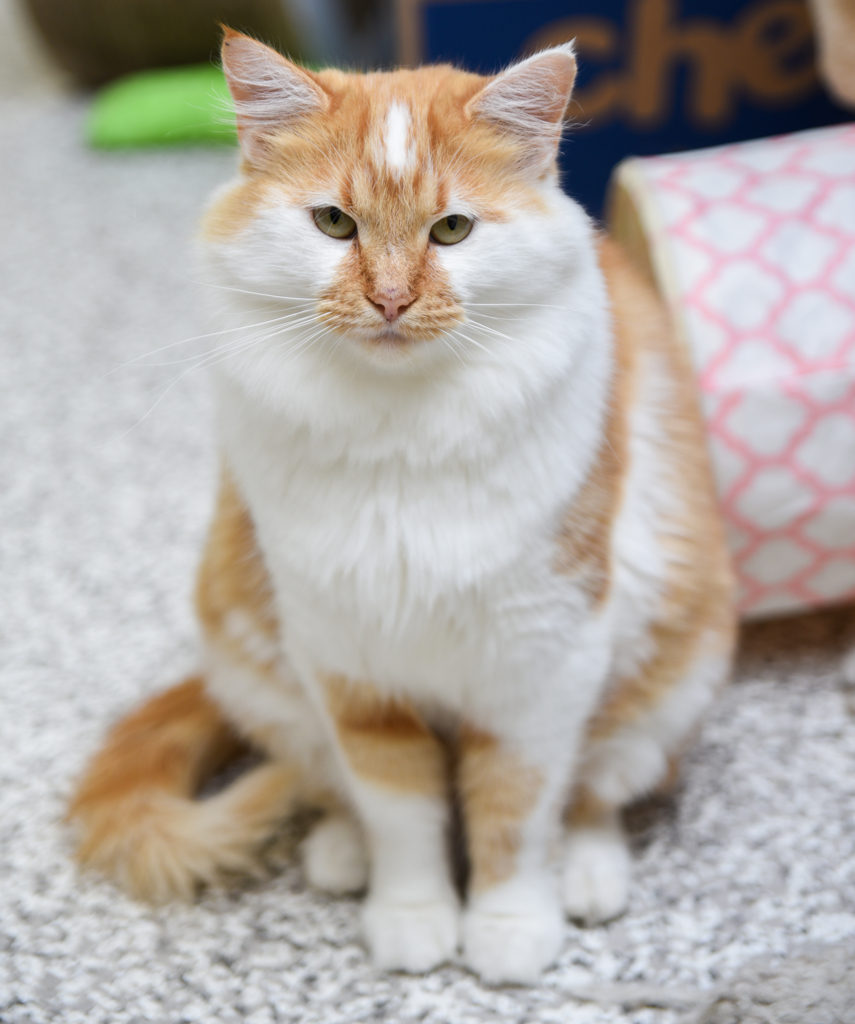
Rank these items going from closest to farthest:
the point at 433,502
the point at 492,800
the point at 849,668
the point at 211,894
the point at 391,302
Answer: the point at 391,302 → the point at 433,502 → the point at 492,800 → the point at 211,894 → the point at 849,668

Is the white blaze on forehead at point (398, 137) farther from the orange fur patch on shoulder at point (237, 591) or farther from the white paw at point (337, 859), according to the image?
the white paw at point (337, 859)

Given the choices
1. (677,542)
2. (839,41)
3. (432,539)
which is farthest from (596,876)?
(839,41)

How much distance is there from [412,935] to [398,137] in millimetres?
812

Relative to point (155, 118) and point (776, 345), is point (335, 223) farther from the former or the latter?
point (155, 118)

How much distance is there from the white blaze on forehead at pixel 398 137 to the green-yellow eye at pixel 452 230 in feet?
0.19

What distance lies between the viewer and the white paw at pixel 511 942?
1.02 meters

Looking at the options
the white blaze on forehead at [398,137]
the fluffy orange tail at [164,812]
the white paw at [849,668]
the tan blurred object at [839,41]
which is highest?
the white blaze on forehead at [398,137]

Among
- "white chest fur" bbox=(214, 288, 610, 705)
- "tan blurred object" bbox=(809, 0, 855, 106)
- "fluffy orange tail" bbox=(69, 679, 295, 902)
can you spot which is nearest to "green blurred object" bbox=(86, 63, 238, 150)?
"tan blurred object" bbox=(809, 0, 855, 106)

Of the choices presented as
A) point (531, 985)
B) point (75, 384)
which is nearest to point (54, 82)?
point (75, 384)

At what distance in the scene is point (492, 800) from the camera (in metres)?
1.01

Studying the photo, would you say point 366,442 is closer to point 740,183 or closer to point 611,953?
point 611,953

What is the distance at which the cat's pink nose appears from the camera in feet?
2.49

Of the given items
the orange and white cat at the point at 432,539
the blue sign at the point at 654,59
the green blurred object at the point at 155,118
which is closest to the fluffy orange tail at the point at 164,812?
the orange and white cat at the point at 432,539

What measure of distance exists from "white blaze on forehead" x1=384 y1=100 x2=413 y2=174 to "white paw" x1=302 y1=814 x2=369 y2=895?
30.7 inches
